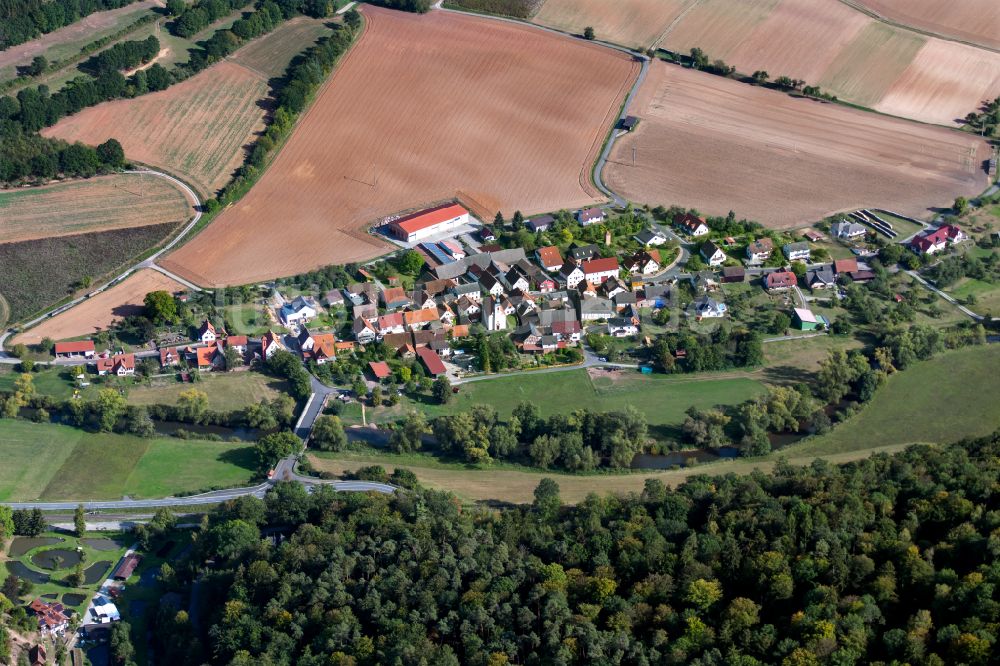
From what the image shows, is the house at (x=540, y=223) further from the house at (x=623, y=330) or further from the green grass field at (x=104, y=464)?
the green grass field at (x=104, y=464)

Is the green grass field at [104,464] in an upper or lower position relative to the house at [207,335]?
lower

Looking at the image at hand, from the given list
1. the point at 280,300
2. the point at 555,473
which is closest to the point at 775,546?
the point at 555,473

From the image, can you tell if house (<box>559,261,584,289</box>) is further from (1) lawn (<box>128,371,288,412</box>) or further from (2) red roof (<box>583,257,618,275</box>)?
(1) lawn (<box>128,371,288,412</box>)

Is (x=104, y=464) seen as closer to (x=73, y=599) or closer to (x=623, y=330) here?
(x=73, y=599)

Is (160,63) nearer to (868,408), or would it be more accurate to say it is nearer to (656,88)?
(656,88)

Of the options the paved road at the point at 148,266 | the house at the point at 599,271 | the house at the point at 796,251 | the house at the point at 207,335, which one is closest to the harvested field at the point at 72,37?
the paved road at the point at 148,266

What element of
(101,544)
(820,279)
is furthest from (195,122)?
(820,279)
